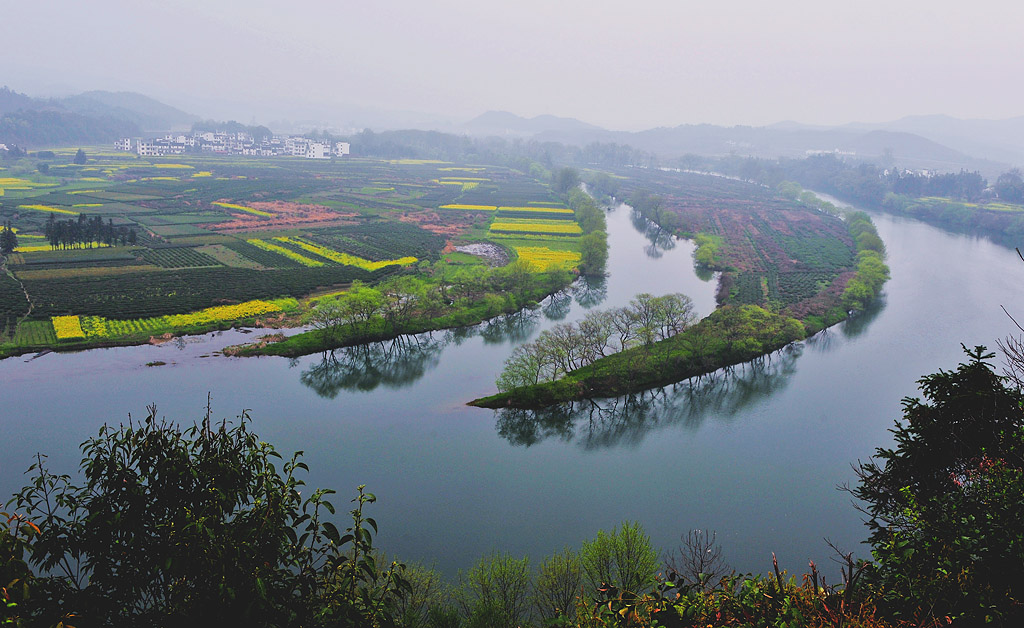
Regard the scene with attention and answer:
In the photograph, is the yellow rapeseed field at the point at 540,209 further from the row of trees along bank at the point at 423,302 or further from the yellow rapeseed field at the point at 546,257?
the row of trees along bank at the point at 423,302

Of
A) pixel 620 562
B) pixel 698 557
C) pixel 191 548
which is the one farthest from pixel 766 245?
pixel 191 548

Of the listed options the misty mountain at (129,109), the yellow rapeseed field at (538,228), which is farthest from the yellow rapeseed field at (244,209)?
the misty mountain at (129,109)

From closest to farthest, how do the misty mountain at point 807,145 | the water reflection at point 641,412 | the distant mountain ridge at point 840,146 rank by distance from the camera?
the water reflection at point 641,412 → the misty mountain at point 807,145 → the distant mountain ridge at point 840,146

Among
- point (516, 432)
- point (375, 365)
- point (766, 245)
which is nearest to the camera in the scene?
point (516, 432)

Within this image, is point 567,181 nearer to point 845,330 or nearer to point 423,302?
point 845,330

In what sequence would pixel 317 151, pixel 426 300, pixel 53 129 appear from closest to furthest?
pixel 426 300
pixel 53 129
pixel 317 151

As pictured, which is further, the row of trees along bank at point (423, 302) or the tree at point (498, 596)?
the row of trees along bank at point (423, 302)

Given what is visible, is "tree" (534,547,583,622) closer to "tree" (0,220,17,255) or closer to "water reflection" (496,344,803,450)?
"water reflection" (496,344,803,450)
